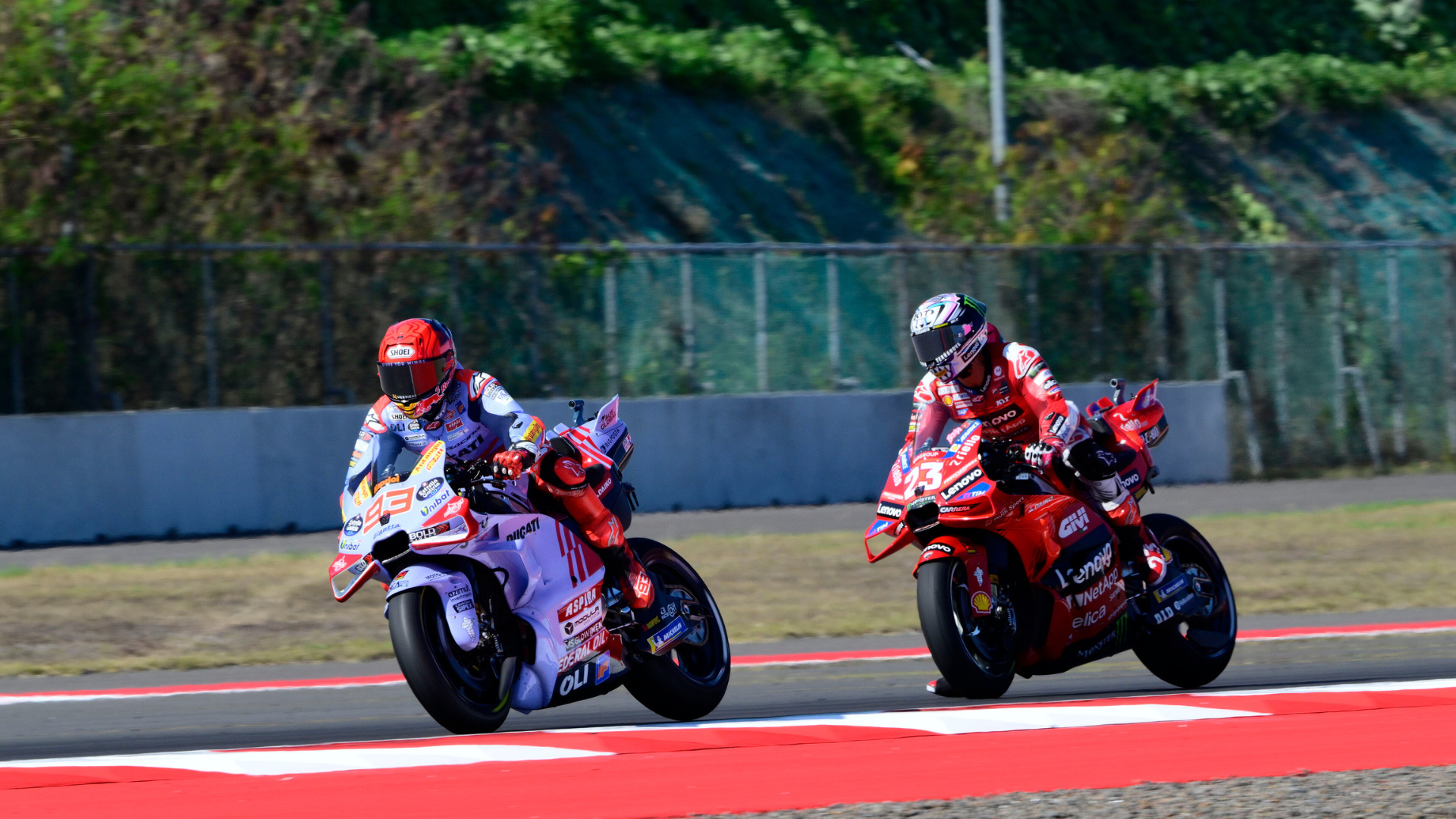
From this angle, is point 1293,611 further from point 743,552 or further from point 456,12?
point 456,12

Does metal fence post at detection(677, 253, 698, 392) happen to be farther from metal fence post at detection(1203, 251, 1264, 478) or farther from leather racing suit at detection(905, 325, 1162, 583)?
leather racing suit at detection(905, 325, 1162, 583)

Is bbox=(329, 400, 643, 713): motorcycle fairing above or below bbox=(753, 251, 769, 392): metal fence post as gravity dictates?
below

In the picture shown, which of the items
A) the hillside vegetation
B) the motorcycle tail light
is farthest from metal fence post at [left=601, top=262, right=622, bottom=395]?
the motorcycle tail light

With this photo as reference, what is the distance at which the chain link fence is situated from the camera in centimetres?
1780

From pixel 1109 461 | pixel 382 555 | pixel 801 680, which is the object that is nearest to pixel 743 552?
pixel 801 680

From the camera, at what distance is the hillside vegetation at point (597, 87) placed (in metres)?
19.2

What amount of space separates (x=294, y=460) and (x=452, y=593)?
444 inches

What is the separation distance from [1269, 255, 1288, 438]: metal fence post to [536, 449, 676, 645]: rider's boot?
17.2 meters

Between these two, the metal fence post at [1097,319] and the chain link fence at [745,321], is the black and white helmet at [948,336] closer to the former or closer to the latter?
the chain link fence at [745,321]

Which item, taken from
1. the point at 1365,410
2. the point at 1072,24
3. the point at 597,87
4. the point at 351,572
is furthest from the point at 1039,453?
the point at 1072,24

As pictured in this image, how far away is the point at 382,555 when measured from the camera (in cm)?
696

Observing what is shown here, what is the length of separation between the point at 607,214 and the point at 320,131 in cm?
454

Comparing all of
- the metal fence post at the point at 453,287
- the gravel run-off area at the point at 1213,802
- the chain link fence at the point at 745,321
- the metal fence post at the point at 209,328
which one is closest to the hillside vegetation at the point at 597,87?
the metal fence post at the point at 209,328

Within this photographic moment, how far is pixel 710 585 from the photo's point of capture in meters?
14.1
